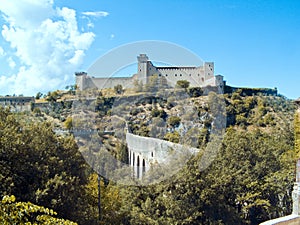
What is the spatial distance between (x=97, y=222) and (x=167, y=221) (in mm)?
1786

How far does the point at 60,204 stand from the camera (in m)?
7.25

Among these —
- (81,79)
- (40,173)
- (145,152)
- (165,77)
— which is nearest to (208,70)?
(165,77)

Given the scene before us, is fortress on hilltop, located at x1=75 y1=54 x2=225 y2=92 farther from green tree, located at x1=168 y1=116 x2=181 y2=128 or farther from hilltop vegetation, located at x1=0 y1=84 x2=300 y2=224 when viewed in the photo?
hilltop vegetation, located at x1=0 y1=84 x2=300 y2=224

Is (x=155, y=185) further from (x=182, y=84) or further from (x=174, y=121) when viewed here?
(x=182, y=84)

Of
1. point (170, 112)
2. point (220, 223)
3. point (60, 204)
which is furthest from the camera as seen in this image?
point (170, 112)

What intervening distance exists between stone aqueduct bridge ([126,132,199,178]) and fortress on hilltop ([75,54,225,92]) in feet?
39.8

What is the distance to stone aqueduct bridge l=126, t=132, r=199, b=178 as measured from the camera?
1541 centimetres

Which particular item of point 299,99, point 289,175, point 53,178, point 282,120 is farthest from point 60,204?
point 282,120

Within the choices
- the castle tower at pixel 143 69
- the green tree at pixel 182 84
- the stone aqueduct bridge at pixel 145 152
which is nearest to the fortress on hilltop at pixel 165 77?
the castle tower at pixel 143 69

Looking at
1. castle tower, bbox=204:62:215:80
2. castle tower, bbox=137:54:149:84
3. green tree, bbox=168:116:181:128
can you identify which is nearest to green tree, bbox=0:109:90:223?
green tree, bbox=168:116:181:128

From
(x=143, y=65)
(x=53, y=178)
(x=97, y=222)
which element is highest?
(x=143, y=65)

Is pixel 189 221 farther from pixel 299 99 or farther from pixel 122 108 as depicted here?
pixel 122 108

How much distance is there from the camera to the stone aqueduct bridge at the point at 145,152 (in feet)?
50.6

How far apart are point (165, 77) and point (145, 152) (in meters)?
18.2
